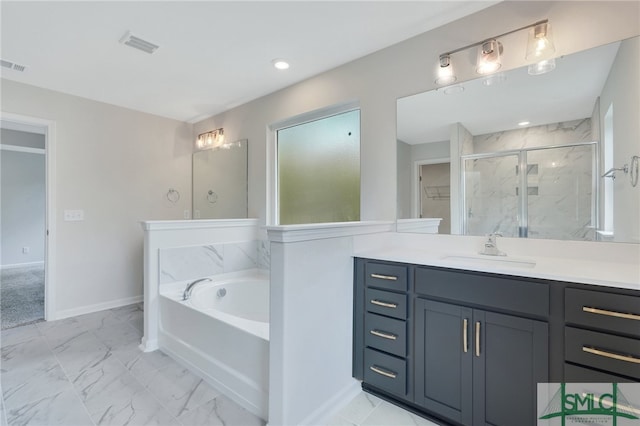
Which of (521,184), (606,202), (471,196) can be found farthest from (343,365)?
(606,202)

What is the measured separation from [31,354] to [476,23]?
4092mm

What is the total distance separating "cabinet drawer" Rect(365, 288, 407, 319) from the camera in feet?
5.47

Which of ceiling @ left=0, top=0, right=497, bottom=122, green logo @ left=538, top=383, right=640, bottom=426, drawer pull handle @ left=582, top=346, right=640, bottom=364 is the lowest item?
green logo @ left=538, top=383, right=640, bottom=426

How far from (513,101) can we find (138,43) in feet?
8.84

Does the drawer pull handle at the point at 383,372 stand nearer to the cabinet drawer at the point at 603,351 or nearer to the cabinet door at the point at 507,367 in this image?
the cabinet door at the point at 507,367

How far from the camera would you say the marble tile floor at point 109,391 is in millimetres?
1620

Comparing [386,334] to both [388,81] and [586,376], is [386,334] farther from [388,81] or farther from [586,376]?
[388,81]

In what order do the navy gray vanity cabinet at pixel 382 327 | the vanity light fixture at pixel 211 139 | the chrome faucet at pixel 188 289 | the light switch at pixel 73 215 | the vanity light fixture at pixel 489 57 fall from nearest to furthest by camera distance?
1. the navy gray vanity cabinet at pixel 382 327
2. the vanity light fixture at pixel 489 57
3. the chrome faucet at pixel 188 289
4. the light switch at pixel 73 215
5. the vanity light fixture at pixel 211 139

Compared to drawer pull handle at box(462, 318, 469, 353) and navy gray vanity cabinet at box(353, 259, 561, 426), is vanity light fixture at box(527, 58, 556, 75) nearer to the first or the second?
navy gray vanity cabinet at box(353, 259, 561, 426)

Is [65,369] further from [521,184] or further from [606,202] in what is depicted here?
[606,202]

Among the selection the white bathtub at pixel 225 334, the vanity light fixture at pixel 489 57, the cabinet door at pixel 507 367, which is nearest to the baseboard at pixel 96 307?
the white bathtub at pixel 225 334

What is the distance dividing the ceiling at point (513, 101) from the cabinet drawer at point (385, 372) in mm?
1482

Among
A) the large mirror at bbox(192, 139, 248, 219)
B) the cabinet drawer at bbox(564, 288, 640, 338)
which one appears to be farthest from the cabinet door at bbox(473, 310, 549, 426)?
the large mirror at bbox(192, 139, 248, 219)

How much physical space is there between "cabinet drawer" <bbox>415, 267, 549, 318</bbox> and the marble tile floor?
73 cm
